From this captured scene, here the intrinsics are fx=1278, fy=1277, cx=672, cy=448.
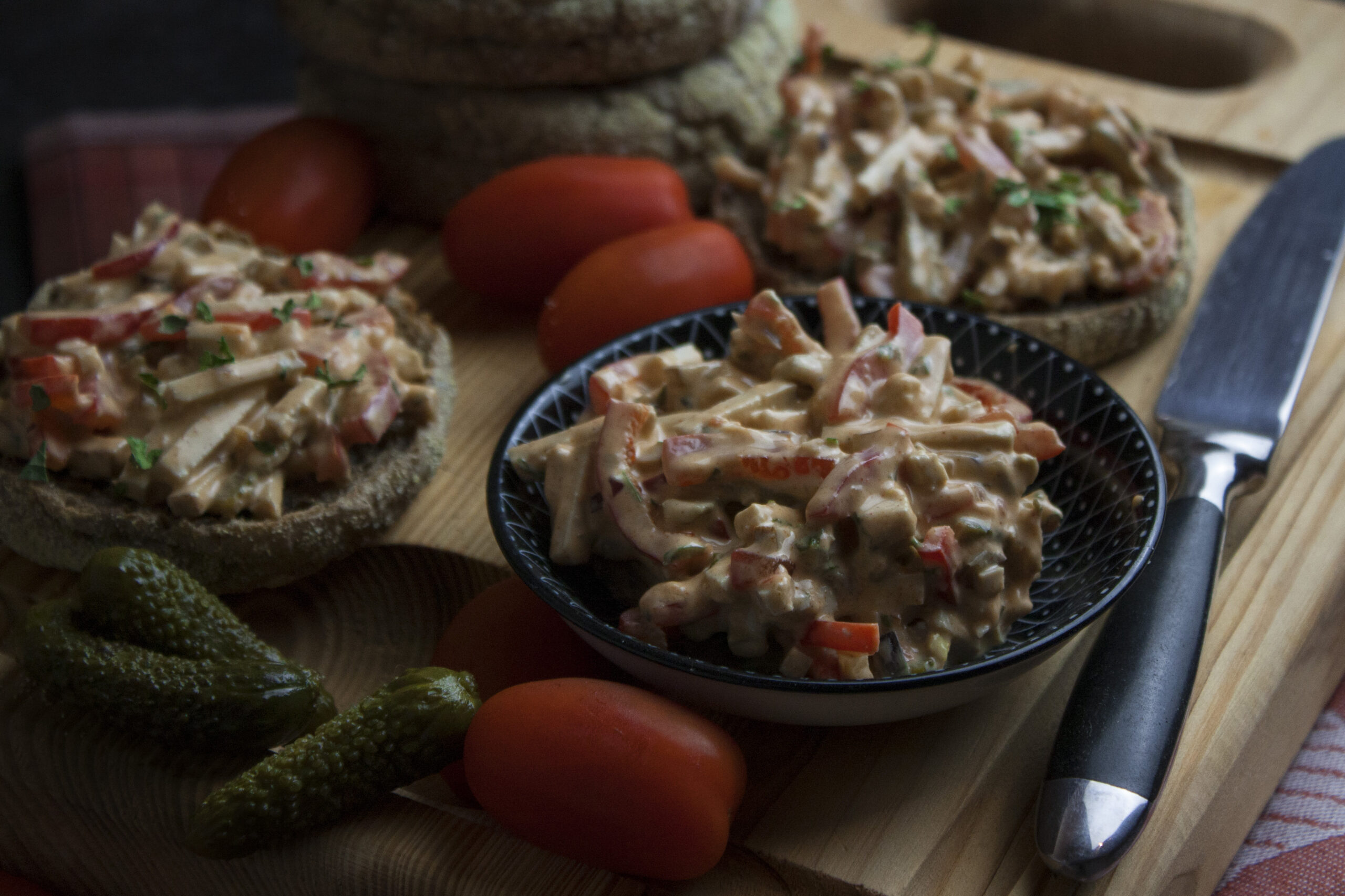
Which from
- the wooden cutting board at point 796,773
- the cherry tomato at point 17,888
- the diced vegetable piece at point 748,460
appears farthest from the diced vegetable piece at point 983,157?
the cherry tomato at point 17,888

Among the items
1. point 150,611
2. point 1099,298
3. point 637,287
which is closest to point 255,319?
point 150,611

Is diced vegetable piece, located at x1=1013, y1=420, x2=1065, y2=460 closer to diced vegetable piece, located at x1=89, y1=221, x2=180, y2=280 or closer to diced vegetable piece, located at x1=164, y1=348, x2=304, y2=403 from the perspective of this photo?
diced vegetable piece, located at x1=164, y1=348, x2=304, y2=403

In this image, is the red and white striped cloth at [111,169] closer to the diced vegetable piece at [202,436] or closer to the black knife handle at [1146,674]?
the diced vegetable piece at [202,436]

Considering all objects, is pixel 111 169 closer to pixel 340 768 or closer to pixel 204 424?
pixel 204 424

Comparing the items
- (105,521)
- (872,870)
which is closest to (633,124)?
(105,521)

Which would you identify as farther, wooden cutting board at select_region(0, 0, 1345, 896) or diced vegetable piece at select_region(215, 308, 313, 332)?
diced vegetable piece at select_region(215, 308, 313, 332)

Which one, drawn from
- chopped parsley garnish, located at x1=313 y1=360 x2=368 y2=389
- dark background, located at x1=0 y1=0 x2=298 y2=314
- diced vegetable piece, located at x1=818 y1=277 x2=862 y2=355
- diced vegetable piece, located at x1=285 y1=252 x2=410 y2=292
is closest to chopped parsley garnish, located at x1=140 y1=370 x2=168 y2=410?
chopped parsley garnish, located at x1=313 y1=360 x2=368 y2=389
